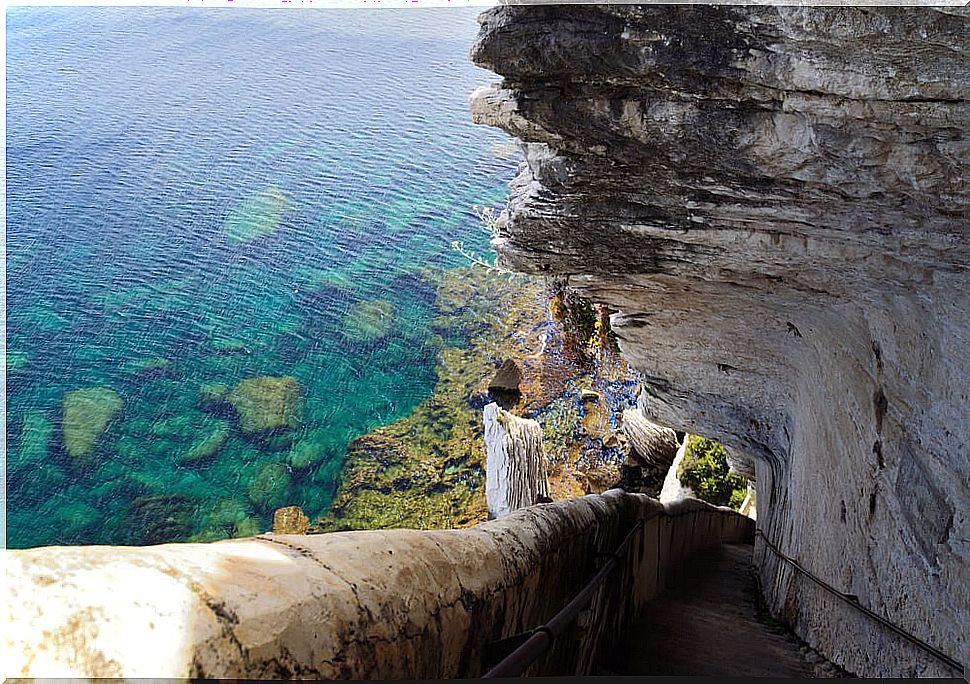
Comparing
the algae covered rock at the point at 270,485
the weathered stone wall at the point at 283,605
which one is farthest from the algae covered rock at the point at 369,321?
the weathered stone wall at the point at 283,605

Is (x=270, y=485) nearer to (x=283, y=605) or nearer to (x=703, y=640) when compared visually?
(x=703, y=640)

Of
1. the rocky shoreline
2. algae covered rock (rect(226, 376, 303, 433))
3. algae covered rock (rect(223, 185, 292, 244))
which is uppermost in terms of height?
algae covered rock (rect(223, 185, 292, 244))

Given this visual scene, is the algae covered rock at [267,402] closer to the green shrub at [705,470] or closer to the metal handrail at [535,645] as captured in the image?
the metal handrail at [535,645]

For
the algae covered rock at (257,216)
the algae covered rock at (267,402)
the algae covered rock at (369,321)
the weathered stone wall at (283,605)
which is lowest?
the algae covered rock at (267,402)

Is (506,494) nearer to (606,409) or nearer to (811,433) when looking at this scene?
(811,433)

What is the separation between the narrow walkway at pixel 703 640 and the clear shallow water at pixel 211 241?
7.20 ft

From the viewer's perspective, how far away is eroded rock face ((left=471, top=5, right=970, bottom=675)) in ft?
4.74

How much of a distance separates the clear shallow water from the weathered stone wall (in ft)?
6.63

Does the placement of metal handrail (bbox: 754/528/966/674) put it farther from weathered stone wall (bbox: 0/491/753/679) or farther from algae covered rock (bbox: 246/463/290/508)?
algae covered rock (bbox: 246/463/290/508)

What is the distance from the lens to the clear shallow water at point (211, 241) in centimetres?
380

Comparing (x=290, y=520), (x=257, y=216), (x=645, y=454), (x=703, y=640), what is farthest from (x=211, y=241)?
(x=645, y=454)

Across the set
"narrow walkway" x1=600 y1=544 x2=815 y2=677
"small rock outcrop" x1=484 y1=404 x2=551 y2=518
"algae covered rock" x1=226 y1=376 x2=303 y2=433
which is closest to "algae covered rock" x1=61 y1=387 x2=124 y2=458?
"algae covered rock" x1=226 y1=376 x2=303 y2=433

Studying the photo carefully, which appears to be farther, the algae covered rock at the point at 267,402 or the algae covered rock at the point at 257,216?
the algae covered rock at the point at 257,216

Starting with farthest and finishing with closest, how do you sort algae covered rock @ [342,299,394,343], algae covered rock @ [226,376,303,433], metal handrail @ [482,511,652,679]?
algae covered rock @ [342,299,394,343] < algae covered rock @ [226,376,303,433] < metal handrail @ [482,511,652,679]
